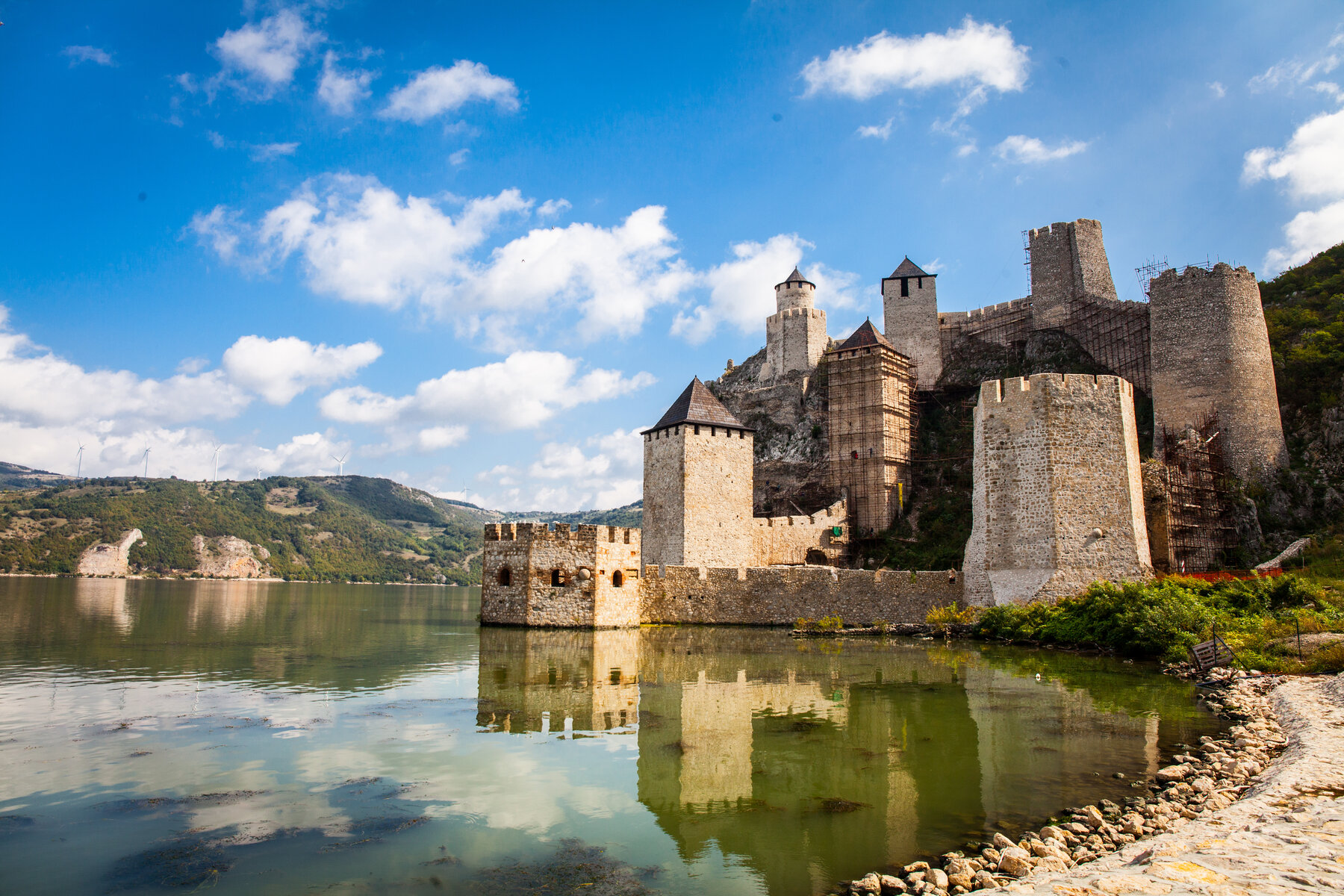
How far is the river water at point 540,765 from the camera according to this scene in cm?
539

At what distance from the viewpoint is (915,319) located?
133 ft

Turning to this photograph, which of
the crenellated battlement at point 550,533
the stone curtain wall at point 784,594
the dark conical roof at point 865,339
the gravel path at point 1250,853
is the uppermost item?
the dark conical roof at point 865,339

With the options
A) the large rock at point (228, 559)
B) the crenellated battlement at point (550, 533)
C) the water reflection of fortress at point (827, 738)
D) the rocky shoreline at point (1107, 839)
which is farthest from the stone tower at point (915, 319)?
the large rock at point (228, 559)

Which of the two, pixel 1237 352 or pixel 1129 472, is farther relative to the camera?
pixel 1237 352

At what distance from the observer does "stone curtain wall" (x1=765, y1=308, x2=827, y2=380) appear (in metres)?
43.3

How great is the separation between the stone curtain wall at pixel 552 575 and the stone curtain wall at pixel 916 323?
24225mm

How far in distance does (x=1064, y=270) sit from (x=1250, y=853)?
36806 millimetres

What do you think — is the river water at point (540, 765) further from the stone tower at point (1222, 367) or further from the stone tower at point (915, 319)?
the stone tower at point (915, 319)

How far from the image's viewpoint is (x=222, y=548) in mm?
102750

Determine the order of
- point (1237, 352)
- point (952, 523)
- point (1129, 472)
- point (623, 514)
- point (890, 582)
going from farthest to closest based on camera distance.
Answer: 1. point (623, 514)
2. point (952, 523)
3. point (1237, 352)
4. point (890, 582)
5. point (1129, 472)

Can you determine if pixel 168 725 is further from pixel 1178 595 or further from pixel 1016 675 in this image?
pixel 1178 595

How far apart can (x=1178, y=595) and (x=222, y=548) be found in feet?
369

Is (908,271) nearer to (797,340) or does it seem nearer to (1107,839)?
(797,340)

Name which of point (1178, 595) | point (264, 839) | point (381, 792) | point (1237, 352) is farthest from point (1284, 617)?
point (264, 839)
